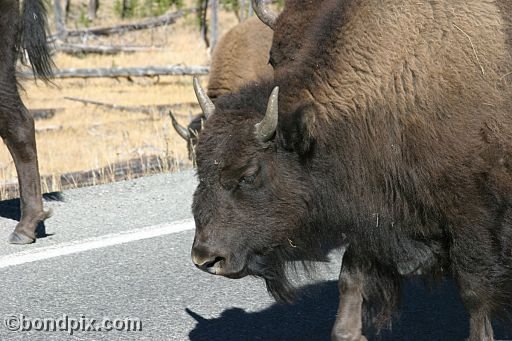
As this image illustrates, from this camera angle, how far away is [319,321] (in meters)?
4.97

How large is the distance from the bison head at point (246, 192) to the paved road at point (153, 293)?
78 cm

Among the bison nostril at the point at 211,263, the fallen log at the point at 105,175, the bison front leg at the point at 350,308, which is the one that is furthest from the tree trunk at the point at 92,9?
the bison nostril at the point at 211,263

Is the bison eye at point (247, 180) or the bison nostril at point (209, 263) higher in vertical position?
the bison eye at point (247, 180)

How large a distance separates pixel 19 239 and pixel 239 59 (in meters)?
4.23

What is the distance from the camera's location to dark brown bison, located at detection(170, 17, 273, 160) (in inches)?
382

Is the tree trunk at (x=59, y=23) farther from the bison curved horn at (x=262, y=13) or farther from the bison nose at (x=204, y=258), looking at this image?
the bison nose at (x=204, y=258)

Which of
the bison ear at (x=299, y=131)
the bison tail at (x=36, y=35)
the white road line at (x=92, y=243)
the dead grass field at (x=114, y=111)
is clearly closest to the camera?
the bison ear at (x=299, y=131)

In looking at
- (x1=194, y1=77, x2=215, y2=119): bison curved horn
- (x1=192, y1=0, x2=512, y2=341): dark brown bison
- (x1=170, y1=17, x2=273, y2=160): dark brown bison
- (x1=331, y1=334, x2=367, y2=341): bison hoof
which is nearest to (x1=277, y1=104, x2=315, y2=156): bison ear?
(x1=192, y1=0, x2=512, y2=341): dark brown bison

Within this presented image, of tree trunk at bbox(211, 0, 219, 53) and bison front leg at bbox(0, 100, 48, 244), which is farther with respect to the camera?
tree trunk at bbox(211, 0, 219, 53)

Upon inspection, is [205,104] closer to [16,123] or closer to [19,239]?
[19,239]

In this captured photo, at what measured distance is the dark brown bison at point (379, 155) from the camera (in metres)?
4.01

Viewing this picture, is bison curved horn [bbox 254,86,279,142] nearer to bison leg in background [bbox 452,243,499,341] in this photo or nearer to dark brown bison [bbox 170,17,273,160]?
bison leg in background [bbox 452,243,499,341]

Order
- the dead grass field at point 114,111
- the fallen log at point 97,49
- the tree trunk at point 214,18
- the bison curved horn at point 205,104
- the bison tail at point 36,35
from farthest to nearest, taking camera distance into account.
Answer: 1. the fallen log at point 97,49
2. the tree trunk at point 214,18
3. the dead grass field at point 114,111
4. the bison tail at point 36,35
5. the bison curved horn at point 205,104

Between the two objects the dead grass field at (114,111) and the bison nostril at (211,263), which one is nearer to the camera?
the bison nostril at (211,263)
